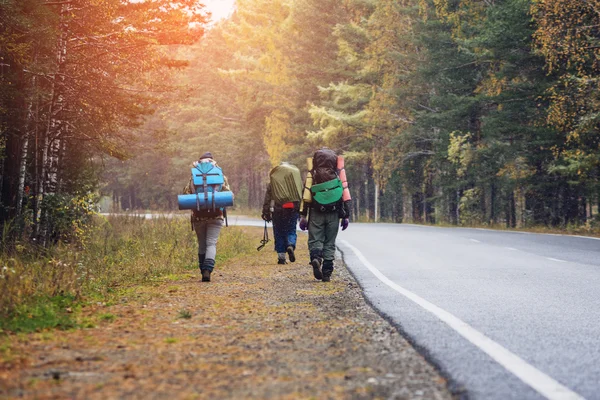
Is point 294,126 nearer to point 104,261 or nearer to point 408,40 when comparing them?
point 408,40

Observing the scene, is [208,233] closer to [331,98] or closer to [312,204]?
[312,204]

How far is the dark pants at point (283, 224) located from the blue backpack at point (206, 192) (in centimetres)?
322

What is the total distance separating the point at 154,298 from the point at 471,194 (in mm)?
28452

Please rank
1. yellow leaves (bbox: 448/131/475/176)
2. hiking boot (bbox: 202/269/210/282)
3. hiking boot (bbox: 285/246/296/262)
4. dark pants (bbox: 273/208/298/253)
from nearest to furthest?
hiking boot (bbox: 202/269/210/282)
dark pants (bbox: 273/208/298/253)
hiking boot (bbox: 285/246/296/262)
yellow leaves (bbox: 448/131/475/176)

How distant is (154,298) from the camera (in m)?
9.27

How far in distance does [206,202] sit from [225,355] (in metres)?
5.57

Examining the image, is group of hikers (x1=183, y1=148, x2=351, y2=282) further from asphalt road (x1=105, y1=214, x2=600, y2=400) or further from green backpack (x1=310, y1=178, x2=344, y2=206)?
asphalt road (x1=105, y1=214, x2=600, y2=400)

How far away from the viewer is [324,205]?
11.1m

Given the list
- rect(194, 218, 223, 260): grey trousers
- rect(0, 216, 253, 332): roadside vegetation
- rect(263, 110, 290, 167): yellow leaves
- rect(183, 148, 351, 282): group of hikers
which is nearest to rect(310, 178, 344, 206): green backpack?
rect(183, 148, 351, 282): group of hikers

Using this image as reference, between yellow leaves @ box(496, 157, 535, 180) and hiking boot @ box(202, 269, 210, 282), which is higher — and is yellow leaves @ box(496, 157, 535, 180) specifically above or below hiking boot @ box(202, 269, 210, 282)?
above

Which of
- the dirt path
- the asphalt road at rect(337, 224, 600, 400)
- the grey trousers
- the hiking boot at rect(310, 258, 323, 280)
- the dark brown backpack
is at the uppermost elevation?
the dark brown backpack

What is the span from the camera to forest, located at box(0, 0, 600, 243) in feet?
48.4

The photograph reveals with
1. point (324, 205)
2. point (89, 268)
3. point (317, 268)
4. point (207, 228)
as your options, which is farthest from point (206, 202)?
point (89, 268)

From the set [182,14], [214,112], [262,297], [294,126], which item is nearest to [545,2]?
[182,14]
